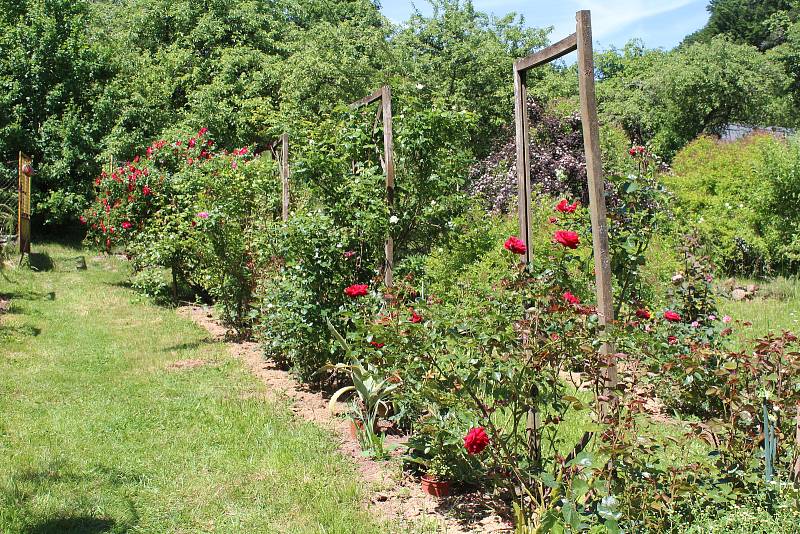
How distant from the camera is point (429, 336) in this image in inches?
132

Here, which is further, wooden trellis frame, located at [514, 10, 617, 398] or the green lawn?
the green lawn

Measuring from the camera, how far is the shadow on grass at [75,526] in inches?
132

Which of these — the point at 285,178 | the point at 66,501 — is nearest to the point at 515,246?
Result: the point at 66,501

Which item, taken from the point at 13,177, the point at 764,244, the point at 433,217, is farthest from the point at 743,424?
the point at 13,177

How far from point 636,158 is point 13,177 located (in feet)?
50.4

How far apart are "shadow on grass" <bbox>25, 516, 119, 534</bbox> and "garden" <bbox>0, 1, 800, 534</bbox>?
22mm

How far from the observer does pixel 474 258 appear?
7363 millimetres

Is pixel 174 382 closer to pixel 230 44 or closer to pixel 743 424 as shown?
pixel 743 424

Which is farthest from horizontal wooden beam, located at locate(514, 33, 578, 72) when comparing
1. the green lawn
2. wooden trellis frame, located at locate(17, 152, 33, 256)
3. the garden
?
wooden trellis frame, located at locate(17, 152, 33, 256)

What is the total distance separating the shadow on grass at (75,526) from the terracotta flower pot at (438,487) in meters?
1.48

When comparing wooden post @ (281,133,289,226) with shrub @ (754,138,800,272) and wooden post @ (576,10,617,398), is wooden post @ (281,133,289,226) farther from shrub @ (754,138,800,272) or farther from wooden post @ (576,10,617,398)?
shrub @ (754,138,800,272)

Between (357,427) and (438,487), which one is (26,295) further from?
(438,487)

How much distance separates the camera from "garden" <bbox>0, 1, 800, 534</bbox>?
2.92m

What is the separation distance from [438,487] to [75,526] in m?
1.75
